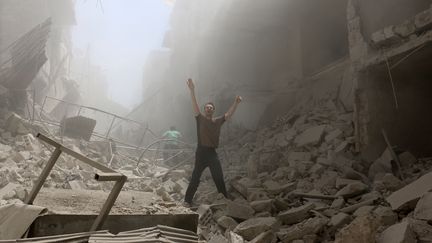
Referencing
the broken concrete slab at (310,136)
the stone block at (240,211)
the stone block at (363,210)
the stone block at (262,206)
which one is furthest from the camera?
the broken concrete slab at (310,136)

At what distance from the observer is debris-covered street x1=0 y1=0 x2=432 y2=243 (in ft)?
9.30

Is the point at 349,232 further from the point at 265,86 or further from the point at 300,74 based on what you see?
the point at 265,86

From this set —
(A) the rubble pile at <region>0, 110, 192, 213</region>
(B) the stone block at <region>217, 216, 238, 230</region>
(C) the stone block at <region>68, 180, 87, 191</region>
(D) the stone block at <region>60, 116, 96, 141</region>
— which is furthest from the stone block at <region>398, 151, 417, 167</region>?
(D) the stone block at <region>60, 116, 96, 141</region>

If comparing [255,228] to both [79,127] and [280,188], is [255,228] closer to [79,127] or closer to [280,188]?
[280,188]

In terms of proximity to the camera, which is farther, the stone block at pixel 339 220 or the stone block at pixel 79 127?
the stone block at pixel 79 127

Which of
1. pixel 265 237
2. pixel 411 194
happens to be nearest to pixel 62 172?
pixel 265 237

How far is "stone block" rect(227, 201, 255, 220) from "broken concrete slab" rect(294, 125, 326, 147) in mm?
3107

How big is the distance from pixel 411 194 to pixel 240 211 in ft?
6.22

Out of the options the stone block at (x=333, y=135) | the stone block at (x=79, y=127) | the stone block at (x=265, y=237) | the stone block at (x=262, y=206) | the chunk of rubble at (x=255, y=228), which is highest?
the stone block at (x=79, y=127)

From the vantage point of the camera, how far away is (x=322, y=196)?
4.36m

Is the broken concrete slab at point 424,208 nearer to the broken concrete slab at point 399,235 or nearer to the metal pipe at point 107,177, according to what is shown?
the broken concrete slab at point 399,235

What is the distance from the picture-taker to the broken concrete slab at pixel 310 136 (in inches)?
267

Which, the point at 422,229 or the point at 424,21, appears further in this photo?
the point at 424,21

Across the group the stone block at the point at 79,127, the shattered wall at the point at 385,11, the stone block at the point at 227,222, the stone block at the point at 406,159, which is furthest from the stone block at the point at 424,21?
the stone block at the point at 79,127
